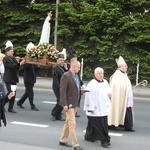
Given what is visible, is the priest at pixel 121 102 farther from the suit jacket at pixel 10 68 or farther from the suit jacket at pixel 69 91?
the suit jacket at pixel 10 68

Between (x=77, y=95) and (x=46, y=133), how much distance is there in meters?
1.81

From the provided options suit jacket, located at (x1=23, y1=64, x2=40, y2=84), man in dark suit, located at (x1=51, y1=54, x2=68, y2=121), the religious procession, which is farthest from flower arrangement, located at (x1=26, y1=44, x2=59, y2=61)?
man in dark suit, located at (x1=51, y1=54, x2=68, y2=121)

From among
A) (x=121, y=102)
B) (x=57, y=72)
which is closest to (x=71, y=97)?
(x=121, y=102)

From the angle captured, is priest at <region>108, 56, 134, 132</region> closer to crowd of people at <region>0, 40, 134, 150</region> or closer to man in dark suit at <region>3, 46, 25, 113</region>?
crowd of people at <region>0, 40, 134, 150</region>

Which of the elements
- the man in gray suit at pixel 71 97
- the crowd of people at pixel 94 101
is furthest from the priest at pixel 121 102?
the man in gray suit at pixel 71 97

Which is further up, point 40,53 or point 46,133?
point 40,53

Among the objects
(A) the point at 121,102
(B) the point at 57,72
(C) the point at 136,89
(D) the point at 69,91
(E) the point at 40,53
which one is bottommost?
(C) the point at 136,89

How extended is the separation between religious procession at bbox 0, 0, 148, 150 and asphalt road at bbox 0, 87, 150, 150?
5.7 inches

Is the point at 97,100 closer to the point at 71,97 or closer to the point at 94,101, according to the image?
the point at 94,101

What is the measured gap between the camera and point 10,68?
36.3ft

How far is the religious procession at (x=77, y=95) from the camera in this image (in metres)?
7.42

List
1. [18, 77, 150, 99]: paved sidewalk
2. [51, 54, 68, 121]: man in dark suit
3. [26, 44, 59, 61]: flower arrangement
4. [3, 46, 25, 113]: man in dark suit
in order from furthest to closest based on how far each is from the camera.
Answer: [18, 77, 150, 99]: paved sidewalk → [26, 44, 59, 61]: flower arrangement → [3, 46, 25, 113]: man in dark suit → [51, 54, 68, 121]: man in dark suit

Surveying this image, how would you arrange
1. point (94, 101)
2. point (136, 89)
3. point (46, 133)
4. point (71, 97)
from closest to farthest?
point (71, 97)
point (94, 101)
point (46, 133)
point (136, 89)

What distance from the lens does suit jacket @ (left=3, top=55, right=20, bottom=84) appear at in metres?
11.0
